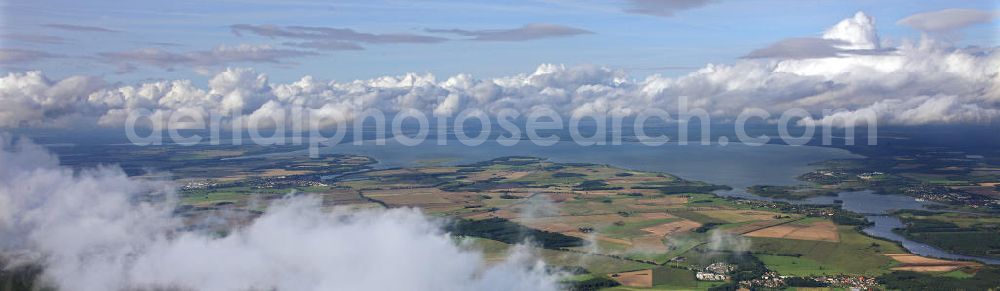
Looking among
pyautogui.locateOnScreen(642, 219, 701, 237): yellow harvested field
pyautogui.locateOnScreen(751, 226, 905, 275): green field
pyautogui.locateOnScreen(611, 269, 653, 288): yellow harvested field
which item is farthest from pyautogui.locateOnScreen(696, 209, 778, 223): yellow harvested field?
pyautogui.locateOnScreen(611, 269, 653, 288): yellow harvested field

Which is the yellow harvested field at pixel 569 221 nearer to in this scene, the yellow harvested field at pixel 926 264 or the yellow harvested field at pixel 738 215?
the yellow harvested field at pixel 738 215

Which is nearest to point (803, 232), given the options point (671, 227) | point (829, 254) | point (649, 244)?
point (829, 254)

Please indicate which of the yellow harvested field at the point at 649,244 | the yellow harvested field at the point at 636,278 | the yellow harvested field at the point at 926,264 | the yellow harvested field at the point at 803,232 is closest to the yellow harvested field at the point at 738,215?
the yellow harvested field at the point at 803,232

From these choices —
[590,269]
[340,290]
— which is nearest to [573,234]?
[590,269]

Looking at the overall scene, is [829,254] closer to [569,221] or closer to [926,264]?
[926,264]

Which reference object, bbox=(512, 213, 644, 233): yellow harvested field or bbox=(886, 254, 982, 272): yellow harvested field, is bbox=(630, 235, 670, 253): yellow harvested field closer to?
bbox=(512, 213, 644, 233): yellow harvested field

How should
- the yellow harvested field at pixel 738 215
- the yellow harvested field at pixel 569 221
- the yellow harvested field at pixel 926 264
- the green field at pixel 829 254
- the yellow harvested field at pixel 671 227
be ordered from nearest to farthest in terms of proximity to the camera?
the yellow harvested field at pixel 926 264
the green field at pixel 829 254
the yellow harvested field at pixel 671 227
the yellow harvested field at pixel 569 221
the yellow harvested field at pixel 738 215
